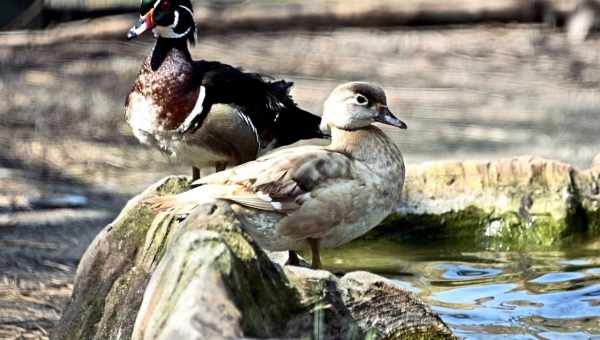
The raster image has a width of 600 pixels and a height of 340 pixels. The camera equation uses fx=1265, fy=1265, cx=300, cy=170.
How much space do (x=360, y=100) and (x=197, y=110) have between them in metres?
0.90

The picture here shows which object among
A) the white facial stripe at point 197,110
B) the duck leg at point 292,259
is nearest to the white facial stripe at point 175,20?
the white facial stripe at point 197,110

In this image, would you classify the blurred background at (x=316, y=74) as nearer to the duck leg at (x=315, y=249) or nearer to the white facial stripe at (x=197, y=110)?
the white facial stripe at (x=197, y=110)

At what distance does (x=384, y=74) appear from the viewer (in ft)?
28.1

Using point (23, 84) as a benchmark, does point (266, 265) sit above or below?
above

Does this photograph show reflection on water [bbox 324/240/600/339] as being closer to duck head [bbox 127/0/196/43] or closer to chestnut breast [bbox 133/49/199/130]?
chestnut breast [bbox 133/49/199/130]

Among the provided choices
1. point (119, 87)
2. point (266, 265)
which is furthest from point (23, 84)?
point (266, 265)

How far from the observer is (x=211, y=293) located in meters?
2.47

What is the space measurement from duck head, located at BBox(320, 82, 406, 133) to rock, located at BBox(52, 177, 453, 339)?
720 mm

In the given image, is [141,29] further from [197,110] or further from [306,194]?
[306,194]

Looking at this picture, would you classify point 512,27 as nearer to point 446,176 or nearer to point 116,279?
point 446,176

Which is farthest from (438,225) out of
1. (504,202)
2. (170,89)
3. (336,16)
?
(336,16)

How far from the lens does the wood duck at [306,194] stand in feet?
12.8

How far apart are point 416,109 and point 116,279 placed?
452 cm

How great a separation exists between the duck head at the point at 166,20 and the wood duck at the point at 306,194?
49.5 inches
